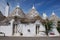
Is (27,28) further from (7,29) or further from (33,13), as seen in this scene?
(33,13)

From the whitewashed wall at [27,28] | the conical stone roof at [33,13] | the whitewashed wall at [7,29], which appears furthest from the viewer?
the conical stone roof at [33,13]

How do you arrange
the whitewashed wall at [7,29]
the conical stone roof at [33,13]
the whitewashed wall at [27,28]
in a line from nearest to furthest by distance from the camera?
the whitewashed wall at [7,29] < the whitewashed wall at [27,28] < the conical stone roof at [33,13]

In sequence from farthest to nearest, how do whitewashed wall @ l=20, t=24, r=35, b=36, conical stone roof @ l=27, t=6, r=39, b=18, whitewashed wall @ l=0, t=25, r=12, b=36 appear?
conical stone roof @ l=27, t=6, r=39, b=18
whitewashed wall @ l=20, t=24, r=35, b=36
whitewashed wall @ l=0, t=25, r=12, b=36

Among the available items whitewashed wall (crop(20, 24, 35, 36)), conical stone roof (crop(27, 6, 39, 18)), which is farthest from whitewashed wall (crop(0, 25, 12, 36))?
conical stone roof (crop(27, 6, 39, 18))

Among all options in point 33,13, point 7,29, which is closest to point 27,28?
point 7,29

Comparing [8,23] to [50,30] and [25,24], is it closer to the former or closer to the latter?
[25,24]

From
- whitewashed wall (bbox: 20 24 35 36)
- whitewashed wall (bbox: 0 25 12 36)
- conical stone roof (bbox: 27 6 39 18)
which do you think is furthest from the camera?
conical stone roof (bbox: 27 6 39 18)

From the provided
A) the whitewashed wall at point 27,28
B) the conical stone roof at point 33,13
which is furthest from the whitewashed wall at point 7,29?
the conical stone roof at point 33,13

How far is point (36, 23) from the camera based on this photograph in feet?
70.9

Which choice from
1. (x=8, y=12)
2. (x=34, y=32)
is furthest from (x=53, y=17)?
(x=34, y=32)

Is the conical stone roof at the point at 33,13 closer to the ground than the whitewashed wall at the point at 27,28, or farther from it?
farther from it

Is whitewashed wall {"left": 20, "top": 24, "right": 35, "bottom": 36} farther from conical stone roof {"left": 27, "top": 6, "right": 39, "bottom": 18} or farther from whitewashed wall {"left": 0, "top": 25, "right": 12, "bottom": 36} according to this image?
conical stone roof {"left": 27, "top": 6, "right": 39, "bottom": 18}

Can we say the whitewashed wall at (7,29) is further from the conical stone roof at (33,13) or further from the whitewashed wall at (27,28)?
the conical stone roof at (33,13)

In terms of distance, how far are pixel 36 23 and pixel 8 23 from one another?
431 centimetres
